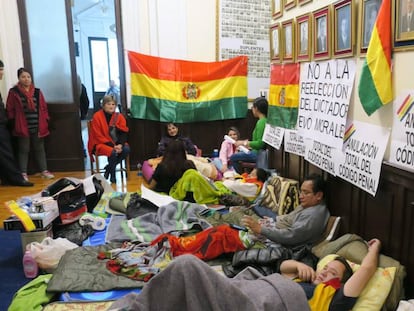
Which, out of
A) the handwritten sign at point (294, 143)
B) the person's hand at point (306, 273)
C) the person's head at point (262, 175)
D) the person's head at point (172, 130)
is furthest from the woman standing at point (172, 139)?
the person's hand at point (306, 273)

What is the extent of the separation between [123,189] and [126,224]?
143 cm

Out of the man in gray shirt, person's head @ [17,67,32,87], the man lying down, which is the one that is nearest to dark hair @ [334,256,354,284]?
the man lying down

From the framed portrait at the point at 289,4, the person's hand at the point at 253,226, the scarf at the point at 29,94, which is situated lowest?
the person's hand at the point at 253,226

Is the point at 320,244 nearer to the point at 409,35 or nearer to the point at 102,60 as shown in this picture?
the point at 409,35

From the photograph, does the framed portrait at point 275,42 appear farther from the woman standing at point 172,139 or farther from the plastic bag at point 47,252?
the plastic bag at point 47,252

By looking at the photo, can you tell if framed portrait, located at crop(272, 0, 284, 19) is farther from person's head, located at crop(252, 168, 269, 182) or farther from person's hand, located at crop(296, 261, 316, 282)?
person's hand, located at crop(296, 261, 316, 282)

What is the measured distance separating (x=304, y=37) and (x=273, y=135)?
0.94 m

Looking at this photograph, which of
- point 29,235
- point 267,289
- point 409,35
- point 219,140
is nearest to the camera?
point 267,289

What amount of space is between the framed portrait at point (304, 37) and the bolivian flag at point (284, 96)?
11cm

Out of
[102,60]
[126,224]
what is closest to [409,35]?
[126,224]

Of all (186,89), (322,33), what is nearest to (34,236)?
(322,33)

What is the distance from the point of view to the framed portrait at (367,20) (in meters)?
1.84

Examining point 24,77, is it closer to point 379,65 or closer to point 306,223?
point 306,223

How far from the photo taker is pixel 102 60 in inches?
379
